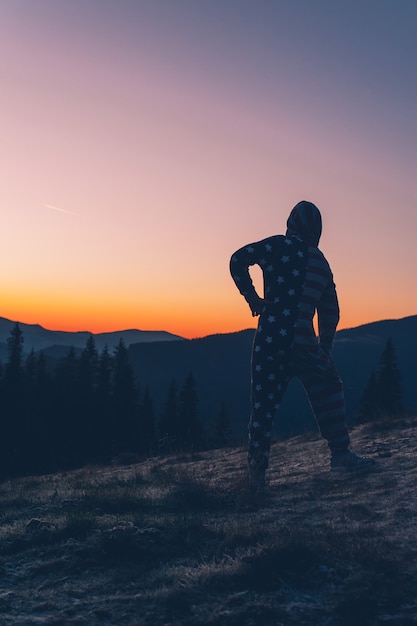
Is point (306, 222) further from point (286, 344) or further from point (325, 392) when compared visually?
point (325, 392)

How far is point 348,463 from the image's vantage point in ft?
25.0

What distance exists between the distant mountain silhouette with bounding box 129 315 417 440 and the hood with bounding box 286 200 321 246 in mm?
119573

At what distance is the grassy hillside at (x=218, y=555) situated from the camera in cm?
350

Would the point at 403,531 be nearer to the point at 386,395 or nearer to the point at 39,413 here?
the point at 386,395

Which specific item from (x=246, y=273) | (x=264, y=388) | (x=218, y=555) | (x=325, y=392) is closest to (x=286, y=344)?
(x=264, y=388)

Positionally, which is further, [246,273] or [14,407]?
[14,407]

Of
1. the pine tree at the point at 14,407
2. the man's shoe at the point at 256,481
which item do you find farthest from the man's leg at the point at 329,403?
the pine tree at the point at 14,407

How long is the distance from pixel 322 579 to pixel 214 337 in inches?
7647

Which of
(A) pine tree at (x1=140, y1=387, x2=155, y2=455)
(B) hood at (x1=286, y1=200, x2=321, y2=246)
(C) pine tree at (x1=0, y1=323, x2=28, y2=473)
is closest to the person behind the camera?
(B) hood at (x1=286, y1=200, x2=321, y2=246)

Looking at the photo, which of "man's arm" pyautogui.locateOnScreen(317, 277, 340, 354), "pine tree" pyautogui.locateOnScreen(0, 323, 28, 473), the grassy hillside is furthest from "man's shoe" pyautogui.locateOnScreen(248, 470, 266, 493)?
"pine tree" pyautogui.locateOnScreen(0, 323, 28, 473)

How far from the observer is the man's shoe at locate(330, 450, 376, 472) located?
7.58 metres

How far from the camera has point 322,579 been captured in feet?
12.7

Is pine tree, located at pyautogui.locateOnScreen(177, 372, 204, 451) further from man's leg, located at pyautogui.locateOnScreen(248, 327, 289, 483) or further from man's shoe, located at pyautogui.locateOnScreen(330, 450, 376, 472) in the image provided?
man's leg, located at pyautogui.locateOnScreen(248, 327, 289, 483)

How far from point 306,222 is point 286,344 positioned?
1.62 m
